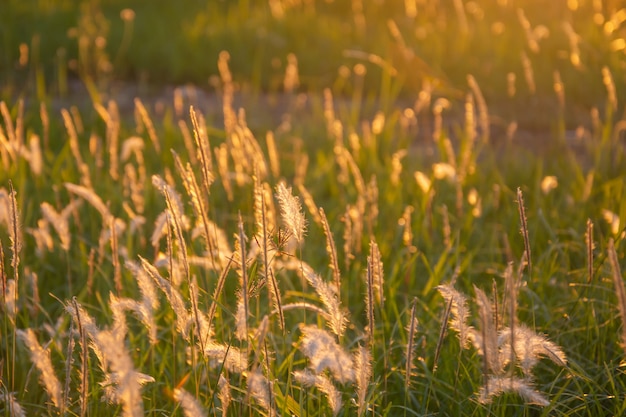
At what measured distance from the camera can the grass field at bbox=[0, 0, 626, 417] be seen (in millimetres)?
1336

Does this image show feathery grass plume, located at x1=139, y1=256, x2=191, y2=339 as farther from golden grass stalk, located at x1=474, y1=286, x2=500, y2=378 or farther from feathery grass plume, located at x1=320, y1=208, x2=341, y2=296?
golden grass stalk, located at x1=474, y1=286, x2=500, y2=378

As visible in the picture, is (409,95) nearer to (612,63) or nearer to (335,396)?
(612,63)

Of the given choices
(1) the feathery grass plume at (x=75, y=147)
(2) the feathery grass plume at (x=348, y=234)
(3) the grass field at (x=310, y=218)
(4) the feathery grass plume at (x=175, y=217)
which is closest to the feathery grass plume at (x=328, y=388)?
(3) the grass field at (x=310, y=218)

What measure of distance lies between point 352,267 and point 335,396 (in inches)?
42.4

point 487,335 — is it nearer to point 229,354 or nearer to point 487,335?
point 487,335

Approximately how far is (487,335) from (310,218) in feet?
5.37

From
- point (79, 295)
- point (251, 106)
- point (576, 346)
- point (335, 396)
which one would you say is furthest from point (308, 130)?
point (335, 396)

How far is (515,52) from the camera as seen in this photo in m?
4.68

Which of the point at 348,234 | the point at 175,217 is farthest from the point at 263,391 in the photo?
the point at 348,234

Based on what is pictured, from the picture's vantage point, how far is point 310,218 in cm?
277

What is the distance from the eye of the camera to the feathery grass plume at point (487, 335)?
110 centimetres

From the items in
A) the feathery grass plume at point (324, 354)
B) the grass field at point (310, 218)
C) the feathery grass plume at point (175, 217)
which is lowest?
the grass field at point (310, 218)

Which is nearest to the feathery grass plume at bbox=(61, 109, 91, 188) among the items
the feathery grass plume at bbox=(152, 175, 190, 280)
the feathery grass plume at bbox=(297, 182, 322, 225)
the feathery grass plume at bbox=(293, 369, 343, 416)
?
the feathery grass plume at bbox=(297, 182, 322, 225)

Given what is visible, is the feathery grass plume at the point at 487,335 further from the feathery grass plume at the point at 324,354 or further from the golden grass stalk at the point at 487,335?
the feathery grass plume at the point at 324,354
